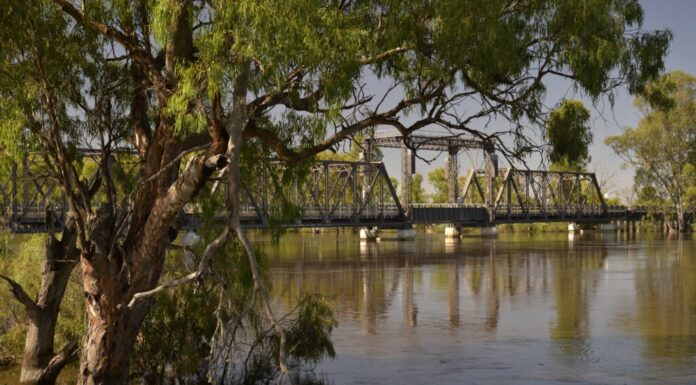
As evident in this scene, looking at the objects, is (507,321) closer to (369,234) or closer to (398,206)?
(398,206)

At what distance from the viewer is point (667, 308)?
986 inches

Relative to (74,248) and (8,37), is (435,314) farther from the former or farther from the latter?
(8,37)

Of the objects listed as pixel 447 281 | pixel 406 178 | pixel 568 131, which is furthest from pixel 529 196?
pixel 568 131

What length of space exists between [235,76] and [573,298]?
19.8 meters

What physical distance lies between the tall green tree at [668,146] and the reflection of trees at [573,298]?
42166 mm

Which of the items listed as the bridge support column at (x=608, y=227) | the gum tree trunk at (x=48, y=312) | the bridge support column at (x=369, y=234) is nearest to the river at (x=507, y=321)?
the gum tree trunk at (x=48, y=312)

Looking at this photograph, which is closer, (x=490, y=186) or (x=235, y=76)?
(x=235, y=76)

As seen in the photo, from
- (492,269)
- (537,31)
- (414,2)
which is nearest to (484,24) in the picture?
(414,2)

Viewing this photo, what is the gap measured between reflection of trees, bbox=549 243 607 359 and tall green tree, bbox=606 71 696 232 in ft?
138

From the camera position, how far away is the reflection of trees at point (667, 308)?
18250mm

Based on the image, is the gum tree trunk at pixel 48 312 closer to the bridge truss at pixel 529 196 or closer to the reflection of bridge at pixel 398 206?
the reflection of bridge at pixel 398 206

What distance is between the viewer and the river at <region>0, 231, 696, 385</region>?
16.1 metres

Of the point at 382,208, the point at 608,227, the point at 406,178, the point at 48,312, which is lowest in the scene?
the point at 48,312

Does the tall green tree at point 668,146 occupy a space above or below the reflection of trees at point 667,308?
above
